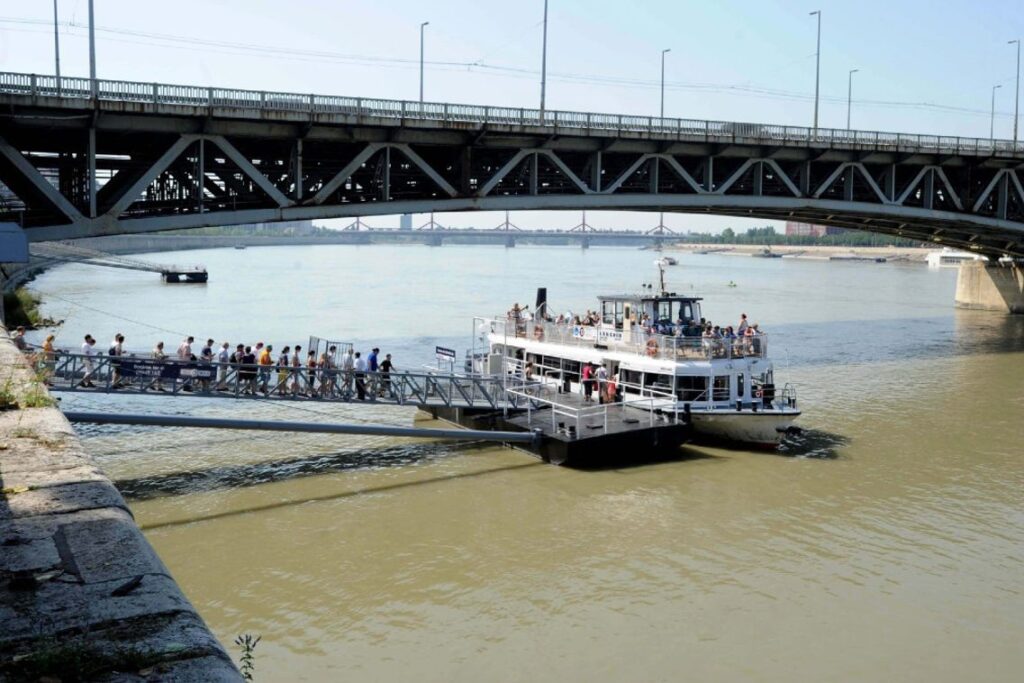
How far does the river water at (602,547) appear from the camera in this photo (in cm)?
1285

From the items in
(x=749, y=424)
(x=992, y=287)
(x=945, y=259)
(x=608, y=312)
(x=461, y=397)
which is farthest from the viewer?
(x=945, y=259)

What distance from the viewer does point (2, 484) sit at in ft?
23.6

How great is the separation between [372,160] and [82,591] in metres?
29.9

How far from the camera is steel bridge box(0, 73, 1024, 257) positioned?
1002 inches

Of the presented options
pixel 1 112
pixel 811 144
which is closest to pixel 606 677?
pixel 1 112

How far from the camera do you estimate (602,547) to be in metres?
16.9

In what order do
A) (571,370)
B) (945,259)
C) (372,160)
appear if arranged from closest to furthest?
(571,370), (372,160), (945,259)

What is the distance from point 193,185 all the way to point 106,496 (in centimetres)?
2578

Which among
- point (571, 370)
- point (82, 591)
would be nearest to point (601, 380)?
point (571, 370)

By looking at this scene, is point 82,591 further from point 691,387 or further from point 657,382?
point 657,382

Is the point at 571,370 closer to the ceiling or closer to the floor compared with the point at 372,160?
closer to the floor

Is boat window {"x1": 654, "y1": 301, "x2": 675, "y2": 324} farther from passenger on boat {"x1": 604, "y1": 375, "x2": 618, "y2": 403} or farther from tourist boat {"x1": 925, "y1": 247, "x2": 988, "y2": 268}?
tourist boat {"x1": 925, "y1": 247, "x2": 988, "y2": 268}

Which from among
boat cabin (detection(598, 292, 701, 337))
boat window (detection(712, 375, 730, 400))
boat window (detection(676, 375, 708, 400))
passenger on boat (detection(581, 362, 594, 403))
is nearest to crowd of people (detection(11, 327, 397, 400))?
passenger on boat (detection(581, 362, 594, 403))

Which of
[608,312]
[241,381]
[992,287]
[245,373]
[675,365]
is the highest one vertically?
[608,312]
